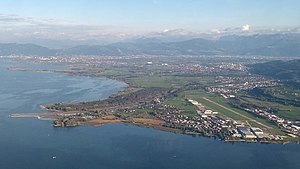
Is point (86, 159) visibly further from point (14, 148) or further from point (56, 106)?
point (56, 106)

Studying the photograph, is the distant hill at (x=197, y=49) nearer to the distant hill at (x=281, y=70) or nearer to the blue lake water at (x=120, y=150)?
the distant hill at (x=281, y=70)

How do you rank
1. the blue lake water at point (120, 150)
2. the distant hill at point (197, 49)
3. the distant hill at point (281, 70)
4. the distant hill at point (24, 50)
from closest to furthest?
the blue lake water at point (120, 150) < the distant hill at point (281, 70) < the distant hill at point (24, 50) < the distant hill at point (197, 49)

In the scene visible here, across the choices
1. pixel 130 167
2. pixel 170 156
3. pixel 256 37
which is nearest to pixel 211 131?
pixel 170 156

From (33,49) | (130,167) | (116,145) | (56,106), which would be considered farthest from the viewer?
(33,49)

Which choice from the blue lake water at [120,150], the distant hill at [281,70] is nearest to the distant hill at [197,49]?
the distant hill at [281,70]

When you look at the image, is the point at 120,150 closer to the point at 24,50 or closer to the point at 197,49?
the point at 24,50

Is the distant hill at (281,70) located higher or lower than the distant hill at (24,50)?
lower
